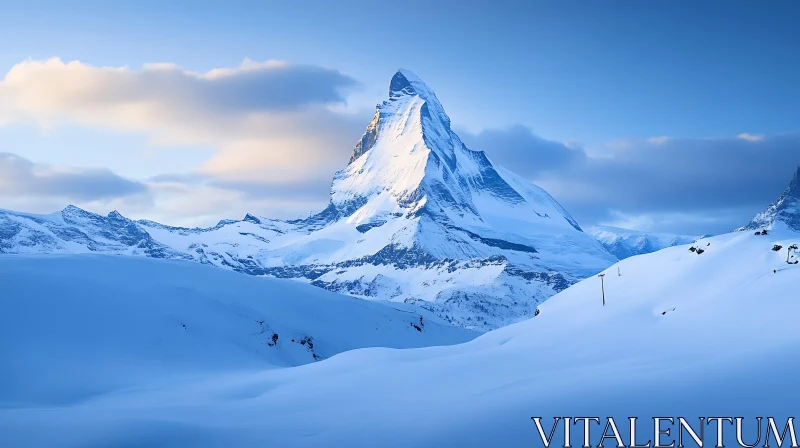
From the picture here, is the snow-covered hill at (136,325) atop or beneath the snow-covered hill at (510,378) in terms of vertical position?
atop

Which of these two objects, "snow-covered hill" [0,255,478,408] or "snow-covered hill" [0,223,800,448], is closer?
"snow-covered hill" [0,223,800,448]

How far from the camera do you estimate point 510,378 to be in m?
25.4

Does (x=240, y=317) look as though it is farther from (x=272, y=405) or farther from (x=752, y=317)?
(x=752, y=317)

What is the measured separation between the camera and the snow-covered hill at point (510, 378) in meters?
18.0

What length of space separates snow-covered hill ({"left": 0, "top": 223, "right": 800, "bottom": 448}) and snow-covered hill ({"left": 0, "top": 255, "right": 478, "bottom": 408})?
341mm

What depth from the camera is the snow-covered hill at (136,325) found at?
40906mm

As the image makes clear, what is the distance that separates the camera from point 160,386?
3825 centimetres

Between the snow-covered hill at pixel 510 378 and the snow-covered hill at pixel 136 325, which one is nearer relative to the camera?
the snow-covered hill at pixel 510 378

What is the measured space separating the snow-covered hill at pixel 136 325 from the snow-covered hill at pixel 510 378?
341 millimetres

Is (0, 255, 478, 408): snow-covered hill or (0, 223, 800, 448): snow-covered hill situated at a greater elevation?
(0, 255, 478, 408): snow-covered hill

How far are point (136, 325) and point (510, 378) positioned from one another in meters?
37.0

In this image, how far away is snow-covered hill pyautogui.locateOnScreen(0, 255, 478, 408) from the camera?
134ft

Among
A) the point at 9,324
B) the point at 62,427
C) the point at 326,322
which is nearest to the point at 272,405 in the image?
the point at 62,427

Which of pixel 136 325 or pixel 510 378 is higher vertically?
pixel 136 325
